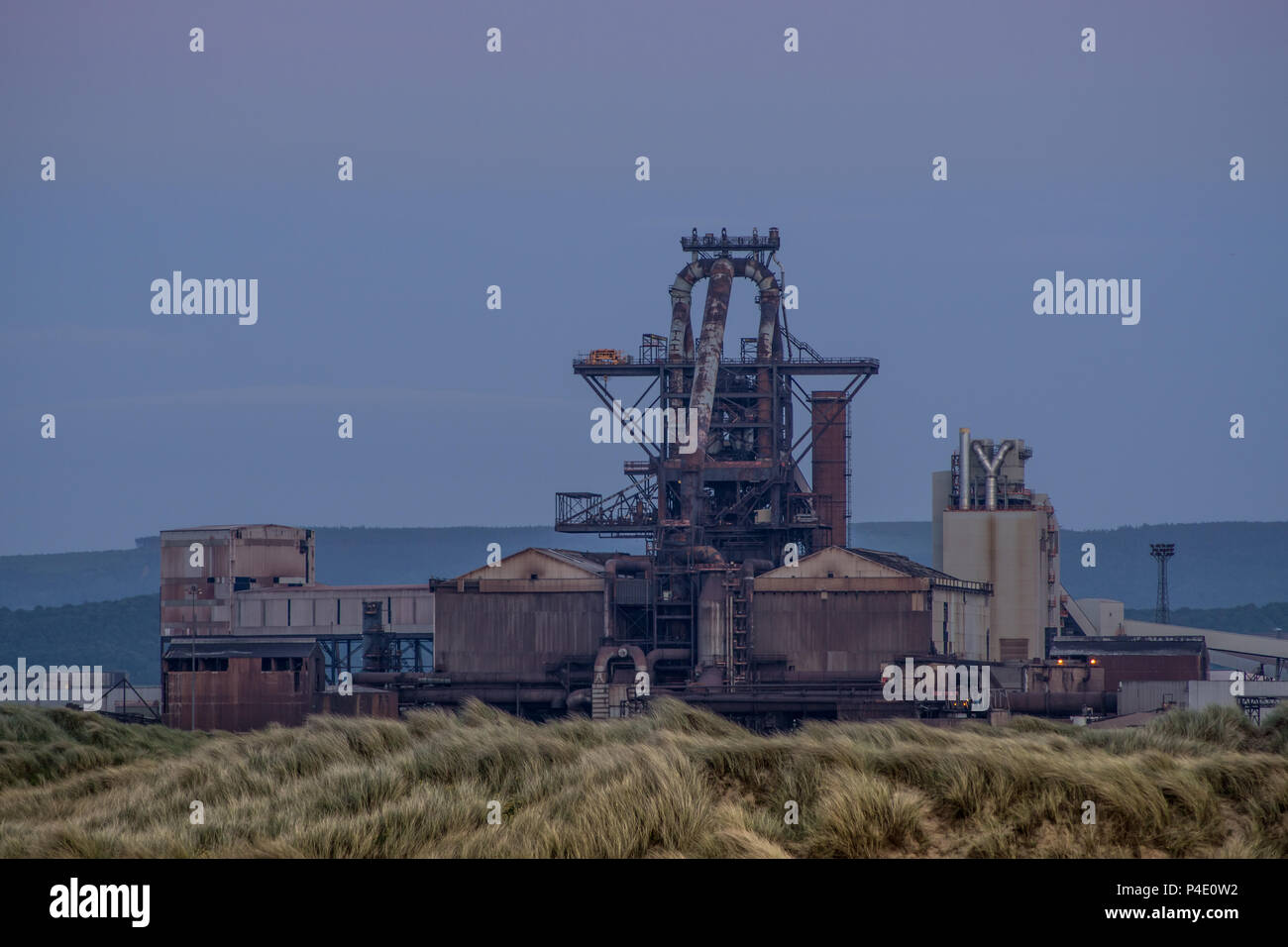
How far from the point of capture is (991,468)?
7575 centimetres

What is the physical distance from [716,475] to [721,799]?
5317cm

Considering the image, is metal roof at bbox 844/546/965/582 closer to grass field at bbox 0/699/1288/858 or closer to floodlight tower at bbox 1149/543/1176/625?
floodlight tower at bbox 1149/543/1176/625

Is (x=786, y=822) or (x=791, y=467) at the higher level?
(x=791, y=467)

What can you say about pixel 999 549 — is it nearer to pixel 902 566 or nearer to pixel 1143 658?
pixel 1143 658

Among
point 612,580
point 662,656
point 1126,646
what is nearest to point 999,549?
point 1126,646

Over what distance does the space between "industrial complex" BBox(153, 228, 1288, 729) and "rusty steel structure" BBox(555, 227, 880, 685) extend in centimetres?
10

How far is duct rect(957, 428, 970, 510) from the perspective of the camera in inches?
2982

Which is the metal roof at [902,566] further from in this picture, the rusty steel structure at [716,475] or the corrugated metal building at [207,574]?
the corrugated metal building at [207,574]

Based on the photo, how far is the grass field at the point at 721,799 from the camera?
16.3 m
